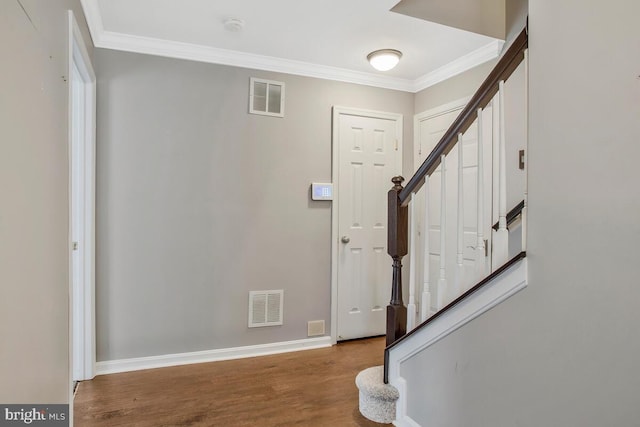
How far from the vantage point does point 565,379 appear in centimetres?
117

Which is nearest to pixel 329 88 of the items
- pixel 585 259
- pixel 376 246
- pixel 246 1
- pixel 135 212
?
pixel 246 1

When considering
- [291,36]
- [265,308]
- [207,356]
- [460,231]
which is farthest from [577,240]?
[207,356]

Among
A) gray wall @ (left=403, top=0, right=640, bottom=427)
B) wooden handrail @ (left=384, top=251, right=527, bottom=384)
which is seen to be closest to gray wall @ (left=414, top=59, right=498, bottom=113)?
gray wall @ (left=403, top=0, right=640, bottom=427)

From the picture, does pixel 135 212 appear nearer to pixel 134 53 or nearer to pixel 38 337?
pixel 134 53

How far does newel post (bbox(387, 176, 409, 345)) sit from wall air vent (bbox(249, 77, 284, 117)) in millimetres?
1420

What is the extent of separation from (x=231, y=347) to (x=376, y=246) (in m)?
1.52

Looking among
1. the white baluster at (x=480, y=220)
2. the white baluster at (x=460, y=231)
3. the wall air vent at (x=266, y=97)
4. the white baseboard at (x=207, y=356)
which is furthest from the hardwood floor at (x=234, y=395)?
the wall air vent at (x=266, y=97)

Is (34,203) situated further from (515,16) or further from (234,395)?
(515,16)

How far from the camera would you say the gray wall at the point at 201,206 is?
262 cm

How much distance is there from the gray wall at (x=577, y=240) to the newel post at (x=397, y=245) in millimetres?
622

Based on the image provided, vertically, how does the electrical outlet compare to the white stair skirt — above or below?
below

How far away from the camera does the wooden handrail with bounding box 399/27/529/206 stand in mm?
1377

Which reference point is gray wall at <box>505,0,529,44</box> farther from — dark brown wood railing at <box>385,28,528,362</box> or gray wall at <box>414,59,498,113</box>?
dark brown wood railing at <box>385,28,528,362</box>

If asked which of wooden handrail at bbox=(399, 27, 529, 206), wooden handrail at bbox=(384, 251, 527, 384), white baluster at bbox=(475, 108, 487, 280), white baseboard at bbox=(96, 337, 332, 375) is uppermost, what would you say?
wooden handrail at bbox=(399, 27, 529, 206)
